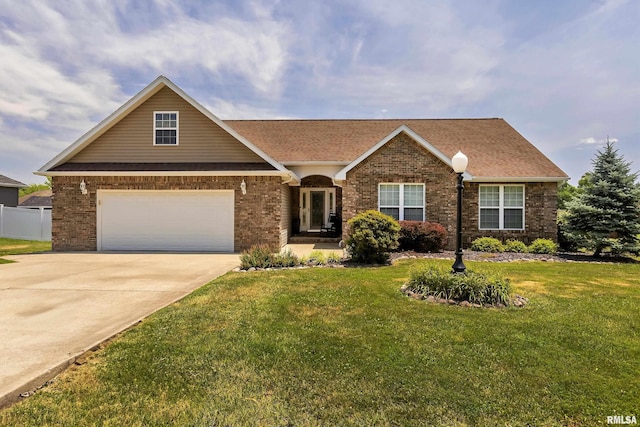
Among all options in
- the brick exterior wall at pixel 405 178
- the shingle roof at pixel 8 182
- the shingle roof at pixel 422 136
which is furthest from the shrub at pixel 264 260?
the shingle roof at pixel 8 182

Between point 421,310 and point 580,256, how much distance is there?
1078cm

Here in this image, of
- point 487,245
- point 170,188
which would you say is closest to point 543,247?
point 487,245

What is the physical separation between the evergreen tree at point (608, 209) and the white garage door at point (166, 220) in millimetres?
13561

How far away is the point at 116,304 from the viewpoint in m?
6.28

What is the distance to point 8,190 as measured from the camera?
27.6m

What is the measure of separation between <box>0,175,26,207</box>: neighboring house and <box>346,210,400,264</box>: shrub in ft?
96.1

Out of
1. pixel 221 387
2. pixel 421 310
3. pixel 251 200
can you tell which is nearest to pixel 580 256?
pixel 421 310

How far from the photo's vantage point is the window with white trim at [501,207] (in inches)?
594

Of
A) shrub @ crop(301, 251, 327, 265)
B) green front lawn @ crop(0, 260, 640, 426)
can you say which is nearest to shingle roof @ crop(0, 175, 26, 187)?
shrub @ crop(301, 251, 327, 265)

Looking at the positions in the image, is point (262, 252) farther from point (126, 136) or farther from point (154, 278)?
point (126, 136)

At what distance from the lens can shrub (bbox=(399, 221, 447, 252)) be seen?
13.0 m

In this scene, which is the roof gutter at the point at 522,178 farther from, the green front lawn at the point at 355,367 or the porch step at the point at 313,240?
the green front lawn at the point at 355,367

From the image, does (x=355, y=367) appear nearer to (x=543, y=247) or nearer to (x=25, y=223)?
(x=543, y=247)

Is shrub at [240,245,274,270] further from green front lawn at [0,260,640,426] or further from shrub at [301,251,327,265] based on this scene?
green front lawn at [0,260,640,426]
